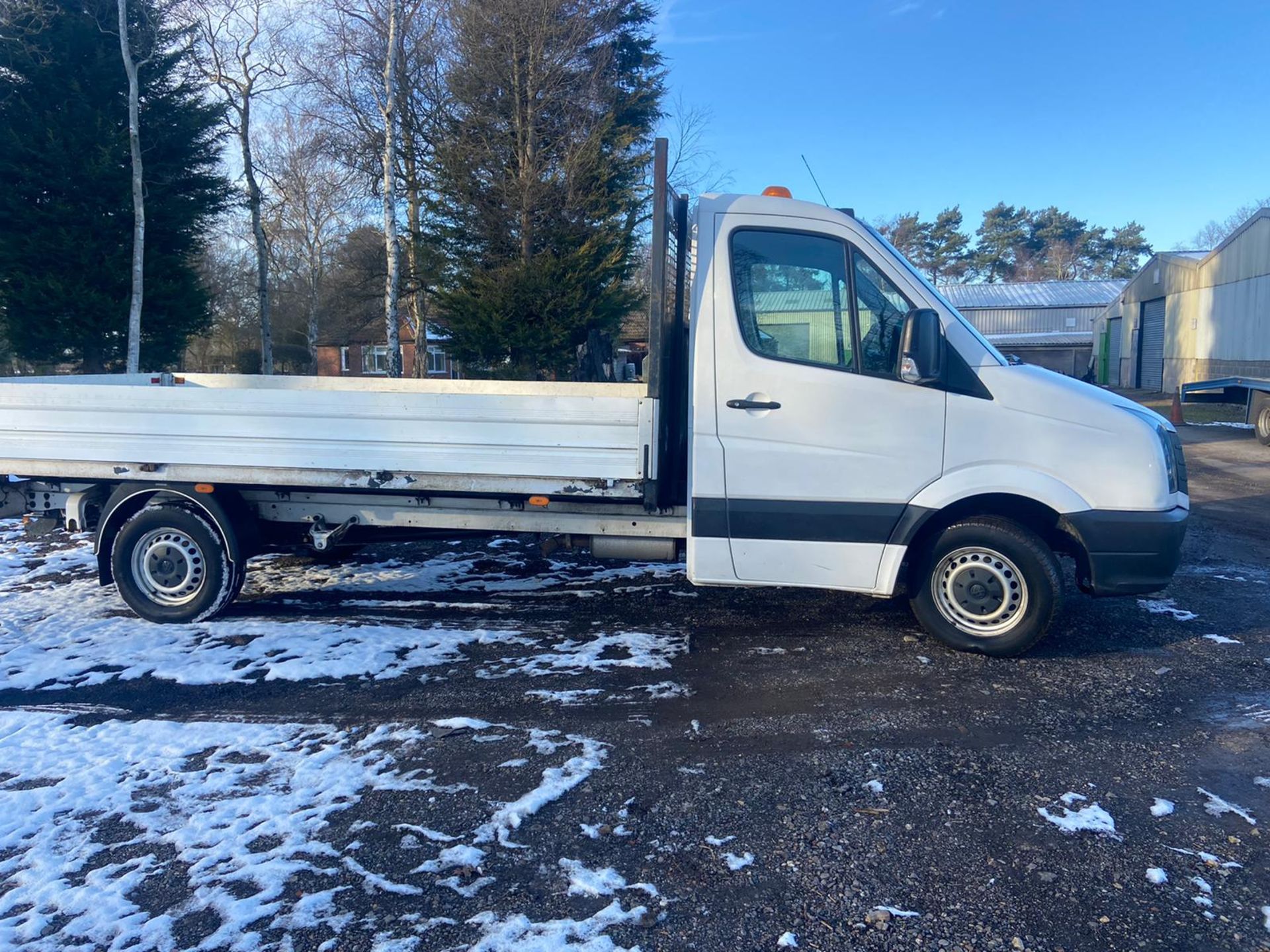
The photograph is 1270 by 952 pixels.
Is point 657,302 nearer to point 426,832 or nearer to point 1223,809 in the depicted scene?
point 426,832

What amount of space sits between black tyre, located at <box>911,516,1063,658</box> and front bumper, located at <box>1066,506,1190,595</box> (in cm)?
23

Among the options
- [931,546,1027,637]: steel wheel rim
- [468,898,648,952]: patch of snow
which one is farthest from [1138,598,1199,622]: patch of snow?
[468,898,648,952]: patch of snow

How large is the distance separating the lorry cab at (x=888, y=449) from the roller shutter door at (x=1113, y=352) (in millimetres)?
36089

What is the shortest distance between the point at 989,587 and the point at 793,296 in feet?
7.05

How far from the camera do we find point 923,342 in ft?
15.9

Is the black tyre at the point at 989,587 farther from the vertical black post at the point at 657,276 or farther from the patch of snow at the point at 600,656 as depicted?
the vertical black post at the point at 657,276

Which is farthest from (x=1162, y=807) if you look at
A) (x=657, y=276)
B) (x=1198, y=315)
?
(x=1198, y=315)

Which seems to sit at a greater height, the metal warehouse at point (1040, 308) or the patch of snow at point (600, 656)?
the metal warehouse at point (1040, 308)

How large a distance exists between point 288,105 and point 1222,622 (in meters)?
29.3

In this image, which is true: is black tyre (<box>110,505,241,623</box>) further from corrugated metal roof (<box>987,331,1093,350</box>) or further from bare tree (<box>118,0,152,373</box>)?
corrugated metal roof (<box>987,331,1093,350</box>)

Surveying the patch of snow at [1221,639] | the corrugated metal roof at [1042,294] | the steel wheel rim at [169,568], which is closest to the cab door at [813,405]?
the patch of snow at [1221,639]

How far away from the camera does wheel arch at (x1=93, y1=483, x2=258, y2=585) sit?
19.5 feet

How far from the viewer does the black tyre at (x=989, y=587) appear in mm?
5094

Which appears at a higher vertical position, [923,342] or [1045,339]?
[1045,339]
